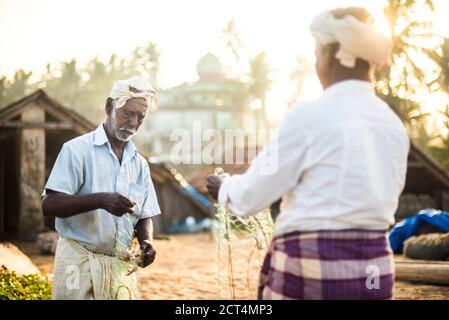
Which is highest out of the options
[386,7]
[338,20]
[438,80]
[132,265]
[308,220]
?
[386,7]

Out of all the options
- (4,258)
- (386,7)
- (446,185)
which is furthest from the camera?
(386,7)

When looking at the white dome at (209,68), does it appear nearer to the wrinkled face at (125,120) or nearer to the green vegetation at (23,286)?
the green vegetation at (23,286)

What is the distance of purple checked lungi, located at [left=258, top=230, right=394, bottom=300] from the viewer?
68.4 inches

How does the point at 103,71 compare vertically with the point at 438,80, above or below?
above

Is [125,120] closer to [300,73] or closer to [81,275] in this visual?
[81,275]

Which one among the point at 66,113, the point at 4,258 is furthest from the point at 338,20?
the point at 66,113

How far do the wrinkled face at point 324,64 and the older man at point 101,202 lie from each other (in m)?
0.97

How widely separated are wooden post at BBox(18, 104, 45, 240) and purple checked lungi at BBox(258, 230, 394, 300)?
35.4 ft

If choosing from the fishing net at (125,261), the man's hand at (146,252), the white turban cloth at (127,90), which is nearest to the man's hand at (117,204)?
the fishing net at (125,261)

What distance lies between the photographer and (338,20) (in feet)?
5.93

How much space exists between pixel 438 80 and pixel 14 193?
13447 mm

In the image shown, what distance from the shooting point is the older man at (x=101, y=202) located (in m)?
2.33

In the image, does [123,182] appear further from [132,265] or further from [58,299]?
[58,299]
